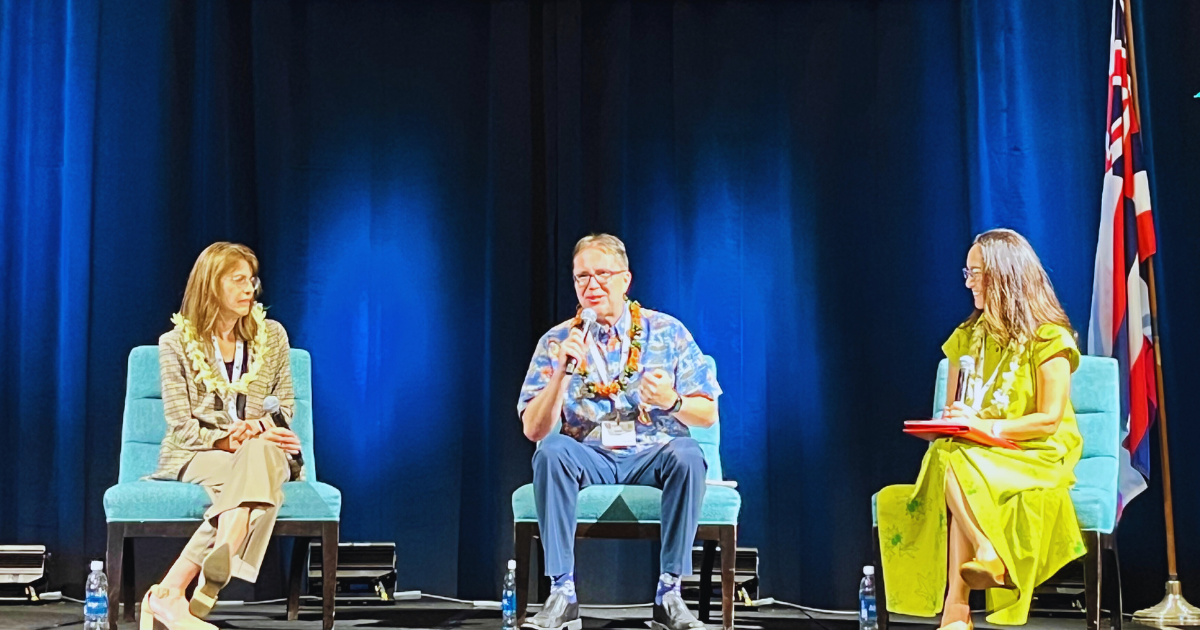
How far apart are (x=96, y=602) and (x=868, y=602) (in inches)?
87.3

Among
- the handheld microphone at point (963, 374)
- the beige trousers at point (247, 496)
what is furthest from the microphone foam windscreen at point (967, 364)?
the beige trousers at point (247, 496)

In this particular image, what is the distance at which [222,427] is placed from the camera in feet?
12.9

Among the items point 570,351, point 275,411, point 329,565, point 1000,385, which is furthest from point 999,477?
point 275,411

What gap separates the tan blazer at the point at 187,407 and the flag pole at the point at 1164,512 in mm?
2806

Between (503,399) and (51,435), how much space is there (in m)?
1.71

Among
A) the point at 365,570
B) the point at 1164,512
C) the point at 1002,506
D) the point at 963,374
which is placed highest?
the point at 963,374

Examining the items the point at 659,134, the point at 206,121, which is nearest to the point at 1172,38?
the point at 659,134

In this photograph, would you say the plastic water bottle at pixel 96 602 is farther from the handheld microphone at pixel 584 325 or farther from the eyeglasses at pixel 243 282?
the handheld microphone at pixel 584 325

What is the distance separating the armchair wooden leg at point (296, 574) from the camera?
435 cm

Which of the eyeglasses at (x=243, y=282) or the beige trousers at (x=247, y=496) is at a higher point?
the eyeglasses at (x=243, y=282)

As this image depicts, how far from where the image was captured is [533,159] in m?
5.09

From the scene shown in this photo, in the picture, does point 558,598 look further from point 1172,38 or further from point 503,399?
point 1172,38

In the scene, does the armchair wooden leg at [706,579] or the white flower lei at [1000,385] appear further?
the armchair wooden leg at [706,579]

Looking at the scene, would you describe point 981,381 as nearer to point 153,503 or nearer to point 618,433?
point 618,433
